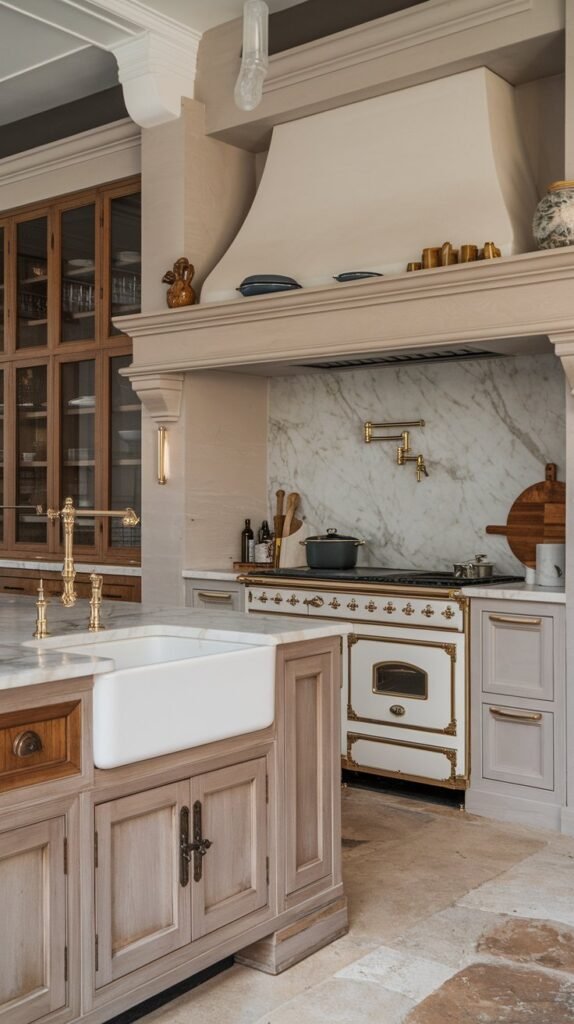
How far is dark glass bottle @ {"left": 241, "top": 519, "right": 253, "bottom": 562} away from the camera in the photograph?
5293 millimetres

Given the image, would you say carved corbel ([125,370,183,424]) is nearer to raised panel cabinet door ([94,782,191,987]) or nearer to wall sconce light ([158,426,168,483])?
wall sconce light ([158,426,168,483])

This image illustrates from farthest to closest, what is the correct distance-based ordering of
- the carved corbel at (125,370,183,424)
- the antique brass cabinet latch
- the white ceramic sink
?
the carved corbel at (125,370,183,424) < the antique brass cabinet latch < the white ceramic sink

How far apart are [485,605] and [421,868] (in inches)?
40.9

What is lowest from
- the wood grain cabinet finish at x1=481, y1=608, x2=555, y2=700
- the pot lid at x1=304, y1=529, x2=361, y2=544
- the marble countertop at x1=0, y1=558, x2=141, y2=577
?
the wood grain cabinet finish at x1=481, y1=608, x2=555, y2=700

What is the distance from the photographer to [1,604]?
3.45 meters

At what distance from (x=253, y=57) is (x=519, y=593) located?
227 cm

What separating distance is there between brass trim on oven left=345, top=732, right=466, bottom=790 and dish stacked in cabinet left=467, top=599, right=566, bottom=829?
8 centimetres

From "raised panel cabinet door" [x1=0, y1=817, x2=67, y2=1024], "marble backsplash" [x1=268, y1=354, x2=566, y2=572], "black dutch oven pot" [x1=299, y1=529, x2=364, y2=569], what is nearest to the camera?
"raised panel cabinet door" [x1=0, y1=817, x2=67, y2=1024]

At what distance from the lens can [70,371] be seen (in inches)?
226

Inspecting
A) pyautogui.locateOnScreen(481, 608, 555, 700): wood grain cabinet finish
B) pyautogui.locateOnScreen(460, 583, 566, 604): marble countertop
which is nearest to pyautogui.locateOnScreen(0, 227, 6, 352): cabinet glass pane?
pyautogui.locateOnScreen(460, 583, 566, 604): marble countertop

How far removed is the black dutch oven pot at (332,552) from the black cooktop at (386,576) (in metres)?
0.04

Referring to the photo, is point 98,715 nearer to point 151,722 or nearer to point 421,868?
point 151,722

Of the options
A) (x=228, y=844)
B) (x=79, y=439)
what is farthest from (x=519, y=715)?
(x=79, y=439)

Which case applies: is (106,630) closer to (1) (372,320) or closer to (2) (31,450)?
(1) (372,320)
